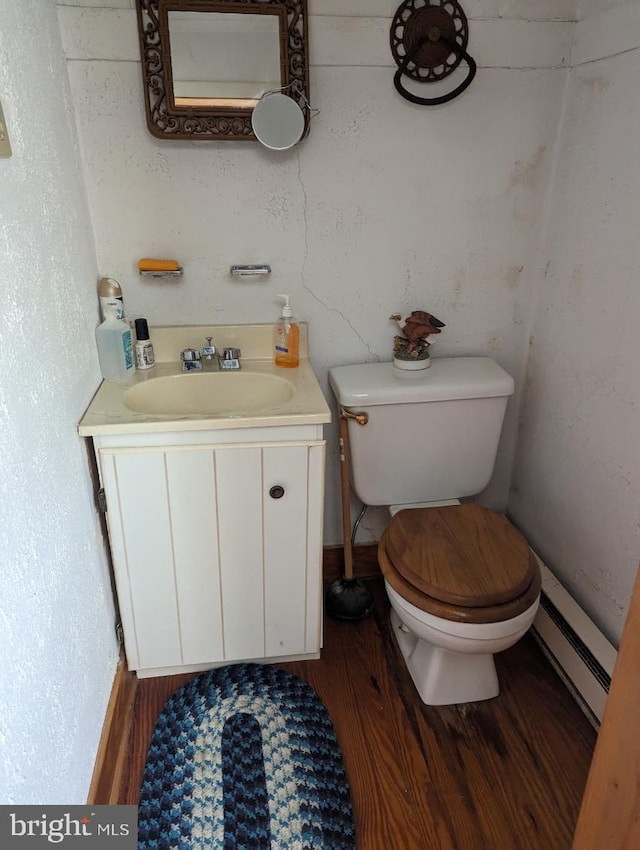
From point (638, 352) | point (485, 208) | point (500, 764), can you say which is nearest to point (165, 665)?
point (500, 764)

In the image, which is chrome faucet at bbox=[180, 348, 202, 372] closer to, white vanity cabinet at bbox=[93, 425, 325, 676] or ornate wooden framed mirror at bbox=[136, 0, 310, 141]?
white vanity cabinet at bbox=[93, 425, 325, 676]

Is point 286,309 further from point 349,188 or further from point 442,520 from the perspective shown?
point 442,520

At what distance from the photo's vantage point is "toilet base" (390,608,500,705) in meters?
1.45

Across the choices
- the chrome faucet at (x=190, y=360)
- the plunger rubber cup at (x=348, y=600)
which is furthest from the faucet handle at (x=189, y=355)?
the plunger rubber cup at (x=348, y=600)

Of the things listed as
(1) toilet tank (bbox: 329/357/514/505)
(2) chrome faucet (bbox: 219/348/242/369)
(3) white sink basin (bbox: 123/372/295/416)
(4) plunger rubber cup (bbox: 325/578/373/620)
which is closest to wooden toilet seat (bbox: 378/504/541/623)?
(1) toilet tank (bbox: 329/357/514/505)

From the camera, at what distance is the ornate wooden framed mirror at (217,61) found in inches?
50.8

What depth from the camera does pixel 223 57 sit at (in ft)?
4.35

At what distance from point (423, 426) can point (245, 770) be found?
0.91 metres

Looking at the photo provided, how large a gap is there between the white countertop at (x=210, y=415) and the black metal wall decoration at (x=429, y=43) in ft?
2.17

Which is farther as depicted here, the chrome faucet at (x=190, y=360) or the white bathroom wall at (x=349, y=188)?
the chrome faucet at (x=190, y=360)

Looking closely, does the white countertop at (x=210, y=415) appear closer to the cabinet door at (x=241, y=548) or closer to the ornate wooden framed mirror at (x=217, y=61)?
the cabinet door at (x=241, y=548)

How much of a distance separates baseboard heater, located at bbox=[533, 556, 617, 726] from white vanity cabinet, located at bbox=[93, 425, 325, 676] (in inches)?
24.0

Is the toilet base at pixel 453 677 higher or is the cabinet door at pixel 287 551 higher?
the cabinet door at pixel 287 551

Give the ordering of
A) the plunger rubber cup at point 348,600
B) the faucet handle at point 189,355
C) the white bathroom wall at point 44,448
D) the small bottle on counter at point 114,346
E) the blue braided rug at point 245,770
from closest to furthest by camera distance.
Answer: the white bathroom wall at point 44,448 < the blue braided rug at point 245,770 < the small bottle on counter at point 114,346 < the faucet handle at point 189,355 < the plunger rubber cup at point 348,600
